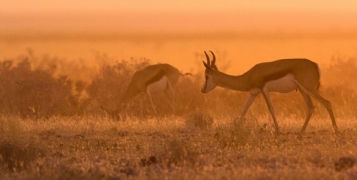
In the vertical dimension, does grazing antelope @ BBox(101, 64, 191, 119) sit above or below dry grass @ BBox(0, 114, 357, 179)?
above

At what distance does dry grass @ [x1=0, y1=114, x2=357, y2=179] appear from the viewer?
443 inches

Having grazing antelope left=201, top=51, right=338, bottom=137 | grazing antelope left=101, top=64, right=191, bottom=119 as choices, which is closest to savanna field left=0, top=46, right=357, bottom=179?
grazing antelope left=201, top=51, right=338, bottom=137

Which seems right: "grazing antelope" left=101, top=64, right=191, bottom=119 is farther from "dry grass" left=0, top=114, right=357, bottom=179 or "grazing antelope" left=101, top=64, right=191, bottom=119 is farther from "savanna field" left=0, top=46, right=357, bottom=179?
"dry grass" left=0, top=114, right=357, bottom=179

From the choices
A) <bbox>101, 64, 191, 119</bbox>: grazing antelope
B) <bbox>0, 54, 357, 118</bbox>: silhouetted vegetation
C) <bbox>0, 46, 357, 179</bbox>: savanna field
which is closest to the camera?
<bbox>0, 46, 357, 179</bbox>: savanna field

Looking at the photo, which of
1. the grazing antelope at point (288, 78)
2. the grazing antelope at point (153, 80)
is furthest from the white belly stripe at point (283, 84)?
the grazing antelope at point (153, 80)

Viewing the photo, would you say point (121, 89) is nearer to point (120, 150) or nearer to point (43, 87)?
point (43, 87)

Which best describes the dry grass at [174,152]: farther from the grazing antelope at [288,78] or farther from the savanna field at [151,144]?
the grazing antelope at [288,78]

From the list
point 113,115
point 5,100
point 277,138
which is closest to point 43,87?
point 5,100

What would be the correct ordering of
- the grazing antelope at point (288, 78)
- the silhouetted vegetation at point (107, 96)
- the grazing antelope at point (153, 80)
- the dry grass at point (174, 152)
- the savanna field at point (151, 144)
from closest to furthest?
1. the dry grass at point (174, 152)
2. the savanna field at point (151, 144)
3. the grazing antelope at point (288, 78)
4. the grazing antelope at point (153, 80)
5. the silhouetted vegetation at point (107, 96)

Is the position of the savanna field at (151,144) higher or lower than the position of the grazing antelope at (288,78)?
lower

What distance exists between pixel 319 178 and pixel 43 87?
17.4 metres

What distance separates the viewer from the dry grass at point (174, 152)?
1126cm

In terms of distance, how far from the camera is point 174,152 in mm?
12633

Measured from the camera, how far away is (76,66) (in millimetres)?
45594
